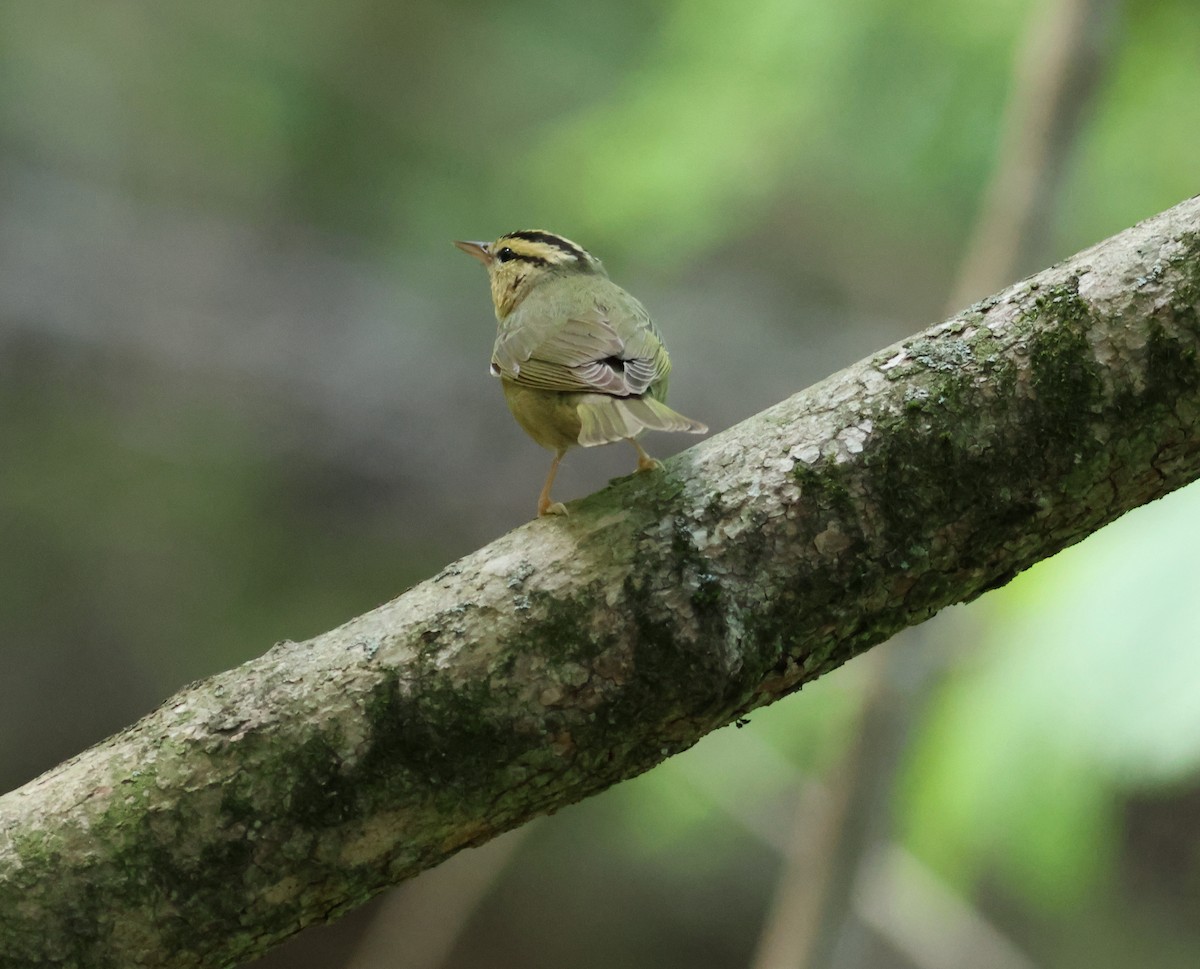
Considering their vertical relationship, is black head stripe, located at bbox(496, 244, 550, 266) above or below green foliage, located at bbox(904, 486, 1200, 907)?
above

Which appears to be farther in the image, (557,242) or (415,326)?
(415,326)

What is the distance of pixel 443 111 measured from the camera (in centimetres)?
420

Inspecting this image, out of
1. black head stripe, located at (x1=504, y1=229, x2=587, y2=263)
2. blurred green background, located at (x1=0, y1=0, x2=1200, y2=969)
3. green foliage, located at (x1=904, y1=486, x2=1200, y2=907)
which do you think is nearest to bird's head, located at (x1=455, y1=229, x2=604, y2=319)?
black head stripe, located at (x1=504, y1=229, x2=587, y2=263)

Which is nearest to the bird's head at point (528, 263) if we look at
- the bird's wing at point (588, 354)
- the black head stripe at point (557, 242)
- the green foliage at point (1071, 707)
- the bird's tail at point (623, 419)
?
the black head stripe at point (557, 242)

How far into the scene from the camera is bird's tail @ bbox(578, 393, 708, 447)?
5.24ft

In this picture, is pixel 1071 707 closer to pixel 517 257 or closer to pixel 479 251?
pixel 517 257

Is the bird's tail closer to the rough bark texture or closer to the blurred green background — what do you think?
the rough bark texture

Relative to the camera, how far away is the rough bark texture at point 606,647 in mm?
1250

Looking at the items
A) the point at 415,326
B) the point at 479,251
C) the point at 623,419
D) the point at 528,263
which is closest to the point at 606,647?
the point at 623,419

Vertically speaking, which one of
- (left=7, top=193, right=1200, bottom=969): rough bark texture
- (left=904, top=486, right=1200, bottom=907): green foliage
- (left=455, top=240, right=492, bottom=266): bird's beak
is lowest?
(left=7, top=193, right=1200, bottom=969): rough bark texture

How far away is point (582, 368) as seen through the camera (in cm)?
177

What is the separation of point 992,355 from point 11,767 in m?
4.23

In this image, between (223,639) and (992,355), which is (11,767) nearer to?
(223,639)

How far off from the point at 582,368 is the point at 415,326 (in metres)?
2.70
